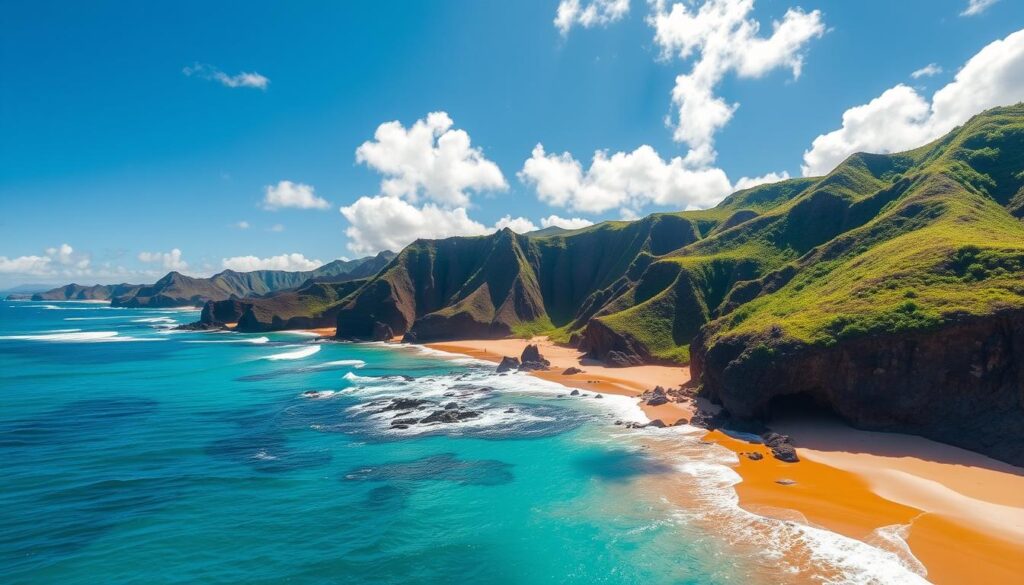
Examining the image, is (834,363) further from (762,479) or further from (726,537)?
(726,537)

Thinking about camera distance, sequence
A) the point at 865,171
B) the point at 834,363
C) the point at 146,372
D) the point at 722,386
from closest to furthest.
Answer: the point at 834,363
the point at 722,386
the point at 146,372
the point at 865,171

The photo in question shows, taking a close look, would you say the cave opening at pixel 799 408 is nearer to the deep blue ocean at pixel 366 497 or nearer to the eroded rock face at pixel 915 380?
the eroded rock face at pixel 915 380

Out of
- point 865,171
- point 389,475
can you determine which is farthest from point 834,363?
point 865,171

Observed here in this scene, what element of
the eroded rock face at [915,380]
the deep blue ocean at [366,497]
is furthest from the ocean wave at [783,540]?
the eroded rock face at [915,380]

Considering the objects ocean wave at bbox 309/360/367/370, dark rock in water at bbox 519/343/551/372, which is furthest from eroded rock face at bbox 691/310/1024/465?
ocean wave at bbox 309/360/367/370

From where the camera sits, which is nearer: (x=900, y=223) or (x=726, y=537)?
(x=726, y=537)

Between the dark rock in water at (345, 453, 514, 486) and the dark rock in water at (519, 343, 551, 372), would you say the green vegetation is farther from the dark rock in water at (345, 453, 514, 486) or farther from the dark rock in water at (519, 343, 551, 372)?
the dark rock in water at (345, 453, 514, 486)
